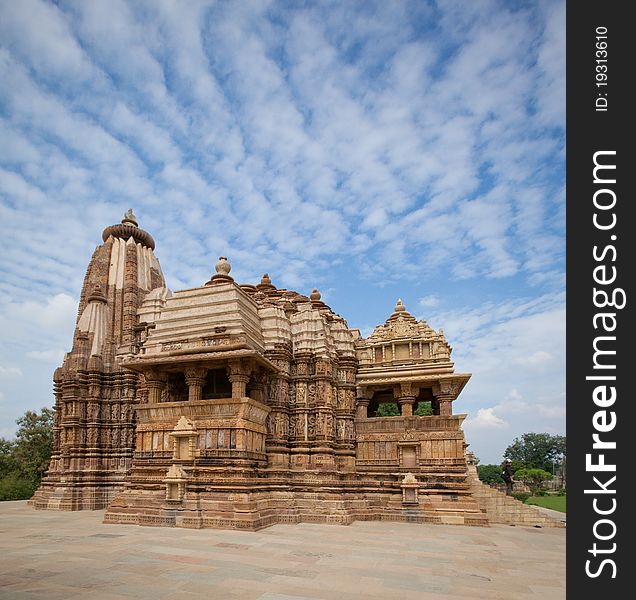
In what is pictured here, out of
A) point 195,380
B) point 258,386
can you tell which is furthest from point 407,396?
point 195,380

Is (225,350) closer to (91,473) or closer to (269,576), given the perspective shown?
(269,576)

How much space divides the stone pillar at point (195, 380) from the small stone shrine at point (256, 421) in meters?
0.04

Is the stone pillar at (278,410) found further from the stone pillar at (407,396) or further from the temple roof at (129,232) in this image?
the temple roof at (129,232)

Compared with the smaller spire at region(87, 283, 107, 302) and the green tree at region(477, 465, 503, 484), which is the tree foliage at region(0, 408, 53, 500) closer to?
the smaller spire at region(87, 283, 107, 302)

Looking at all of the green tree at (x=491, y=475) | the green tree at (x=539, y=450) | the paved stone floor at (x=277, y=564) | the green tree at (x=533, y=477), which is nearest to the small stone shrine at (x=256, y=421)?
the paved stone floor at (x=277, y=564)

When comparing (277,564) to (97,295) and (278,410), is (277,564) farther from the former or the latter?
(97,295)

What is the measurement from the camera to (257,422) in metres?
17.7

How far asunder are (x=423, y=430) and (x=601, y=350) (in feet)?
45.8

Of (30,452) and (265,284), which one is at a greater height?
(265,284)

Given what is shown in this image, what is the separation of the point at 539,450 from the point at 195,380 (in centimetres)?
6708

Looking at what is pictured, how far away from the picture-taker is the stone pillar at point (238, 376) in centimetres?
1714

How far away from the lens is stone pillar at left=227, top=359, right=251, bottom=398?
17141 mm

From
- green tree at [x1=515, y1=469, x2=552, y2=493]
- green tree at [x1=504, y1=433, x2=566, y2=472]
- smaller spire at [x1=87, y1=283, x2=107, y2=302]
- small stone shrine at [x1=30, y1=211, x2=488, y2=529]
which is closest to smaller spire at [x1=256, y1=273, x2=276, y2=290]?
small stone shrine at [x1=30, y1=211, x2=488, y2=529]

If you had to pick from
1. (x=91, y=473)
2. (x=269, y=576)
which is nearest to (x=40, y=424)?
(x=91, y=473)
